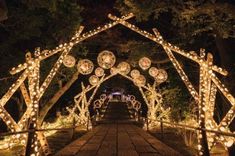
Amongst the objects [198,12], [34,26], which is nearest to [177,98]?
[198,12]

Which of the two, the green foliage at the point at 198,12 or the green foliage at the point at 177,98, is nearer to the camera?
the green foliage at the point at 198,12

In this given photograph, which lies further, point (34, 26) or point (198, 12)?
point (34, 26)

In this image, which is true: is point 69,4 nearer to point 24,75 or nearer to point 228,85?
point 24,75

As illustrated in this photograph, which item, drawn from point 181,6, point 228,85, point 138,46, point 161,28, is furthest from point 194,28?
point 161,28

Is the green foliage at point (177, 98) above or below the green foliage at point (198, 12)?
below

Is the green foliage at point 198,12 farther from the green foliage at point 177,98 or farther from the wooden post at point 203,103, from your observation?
the green foliage at point 177,98

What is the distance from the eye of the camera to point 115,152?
8.45 meters

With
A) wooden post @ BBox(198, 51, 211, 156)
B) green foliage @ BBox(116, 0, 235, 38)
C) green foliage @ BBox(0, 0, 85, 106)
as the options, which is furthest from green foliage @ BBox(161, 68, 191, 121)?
wooden post @ BBox(198, 51, 211, 156)

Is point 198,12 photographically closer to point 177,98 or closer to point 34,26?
point 34,26

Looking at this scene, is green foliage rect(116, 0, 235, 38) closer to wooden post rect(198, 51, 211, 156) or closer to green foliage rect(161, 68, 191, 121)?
wooden post rect(198, 51, 211, 156)

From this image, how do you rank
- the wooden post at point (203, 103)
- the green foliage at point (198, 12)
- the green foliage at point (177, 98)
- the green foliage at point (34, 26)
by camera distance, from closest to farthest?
1. the wooden post at point (203, 103)
2. the green foliage at point (198, 12)
3. the green foliage at point (34, 26)
4. the green foliage at point (177, 98)

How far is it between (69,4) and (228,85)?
6.16 m

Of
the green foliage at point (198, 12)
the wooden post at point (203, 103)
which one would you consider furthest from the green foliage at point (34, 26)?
the wooden post at point (203, 103)

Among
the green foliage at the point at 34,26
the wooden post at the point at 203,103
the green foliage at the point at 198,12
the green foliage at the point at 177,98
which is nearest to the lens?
the wooden post at the point at 203,103
